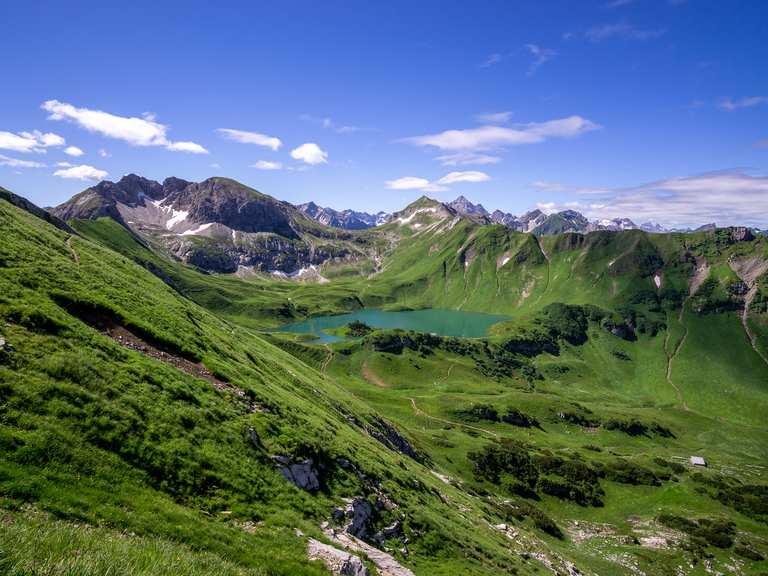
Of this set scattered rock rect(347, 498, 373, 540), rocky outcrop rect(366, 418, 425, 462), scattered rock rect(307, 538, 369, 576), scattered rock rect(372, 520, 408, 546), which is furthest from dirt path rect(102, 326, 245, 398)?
rocky outcrop rect(366, 418, 425, 462)

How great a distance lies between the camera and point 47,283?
1291 inches

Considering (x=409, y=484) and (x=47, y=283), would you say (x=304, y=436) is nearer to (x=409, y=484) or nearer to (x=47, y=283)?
(x=409, y=484)

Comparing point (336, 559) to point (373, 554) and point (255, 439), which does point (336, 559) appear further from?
point (255, 439)

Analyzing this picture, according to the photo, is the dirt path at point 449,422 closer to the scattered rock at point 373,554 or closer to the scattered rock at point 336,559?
the scattered rock at point 373,554

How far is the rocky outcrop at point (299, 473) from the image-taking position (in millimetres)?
28531

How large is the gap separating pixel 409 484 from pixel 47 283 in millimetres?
37534

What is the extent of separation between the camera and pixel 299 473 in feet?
96.5

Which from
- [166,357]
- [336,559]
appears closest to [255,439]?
[336,559]

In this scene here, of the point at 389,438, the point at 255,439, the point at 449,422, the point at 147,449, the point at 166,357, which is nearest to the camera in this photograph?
the point at 147,449

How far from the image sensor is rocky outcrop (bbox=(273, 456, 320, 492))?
28.5 meters

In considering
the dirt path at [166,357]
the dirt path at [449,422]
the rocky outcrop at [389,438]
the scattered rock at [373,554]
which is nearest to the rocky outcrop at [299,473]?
the scattered rock at [373,554]

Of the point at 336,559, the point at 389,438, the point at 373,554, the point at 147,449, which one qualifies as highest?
the point at 147,449

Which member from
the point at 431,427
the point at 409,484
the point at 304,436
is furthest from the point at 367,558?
the point at 431,427

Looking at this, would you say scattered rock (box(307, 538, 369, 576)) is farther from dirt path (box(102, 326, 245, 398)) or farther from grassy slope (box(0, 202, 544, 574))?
dirt path (box(102, 326, 245, 398))
